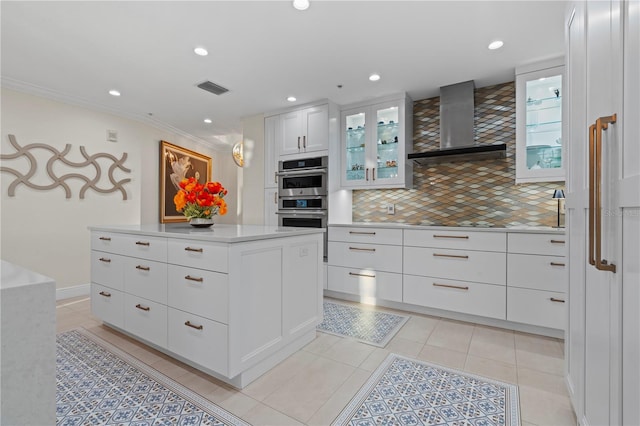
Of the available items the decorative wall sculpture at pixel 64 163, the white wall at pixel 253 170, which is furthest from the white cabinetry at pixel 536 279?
the decorative wall sculpture at pixel 64 163

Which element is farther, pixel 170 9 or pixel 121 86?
pixel 121 86

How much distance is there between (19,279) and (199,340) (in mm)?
1340

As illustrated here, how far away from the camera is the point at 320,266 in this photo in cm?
241

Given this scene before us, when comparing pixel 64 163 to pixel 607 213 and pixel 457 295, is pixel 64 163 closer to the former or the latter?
pixel 457 295

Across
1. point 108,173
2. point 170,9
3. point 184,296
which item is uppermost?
point 170,9

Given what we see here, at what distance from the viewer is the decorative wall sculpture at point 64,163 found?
122 inches

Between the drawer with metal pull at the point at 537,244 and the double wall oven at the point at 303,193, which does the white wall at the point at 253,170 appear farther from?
the drawer with metal pull at the point at 537,244

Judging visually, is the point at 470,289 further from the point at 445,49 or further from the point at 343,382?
the point at 445,49

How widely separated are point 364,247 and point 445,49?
2.03 metres

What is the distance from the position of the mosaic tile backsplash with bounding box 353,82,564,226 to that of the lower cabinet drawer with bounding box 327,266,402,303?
A: 860mm

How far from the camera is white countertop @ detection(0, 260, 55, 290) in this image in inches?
21.3

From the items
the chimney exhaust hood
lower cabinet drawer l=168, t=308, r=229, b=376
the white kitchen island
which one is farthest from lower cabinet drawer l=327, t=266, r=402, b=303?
lower cabinet drawer l=168, t=308, r=229, b=376

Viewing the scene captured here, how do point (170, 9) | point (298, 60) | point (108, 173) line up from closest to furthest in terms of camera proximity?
point (170, 9) < point (298, 60) < point (108, 173)

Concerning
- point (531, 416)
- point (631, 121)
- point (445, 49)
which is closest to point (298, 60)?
point (445, 49)
